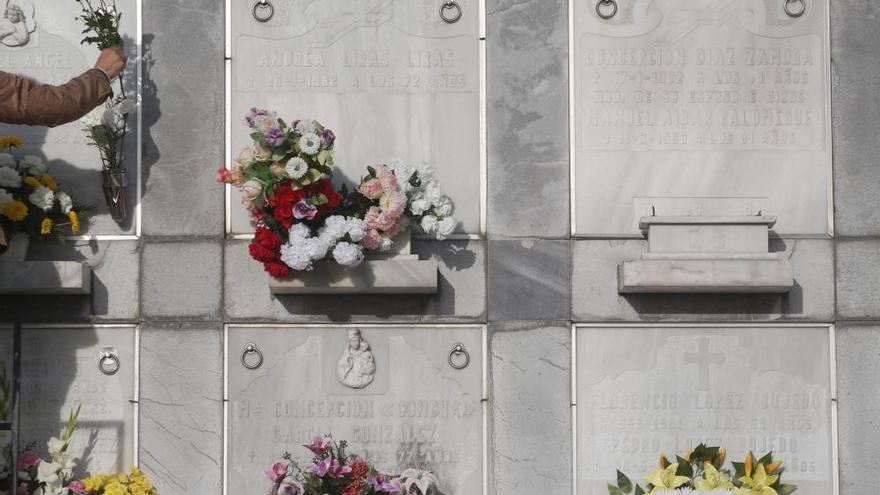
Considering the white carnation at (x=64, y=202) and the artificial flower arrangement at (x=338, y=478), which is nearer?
the artificial flower arrangement at (x=338, y=478)

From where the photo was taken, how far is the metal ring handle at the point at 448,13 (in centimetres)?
860

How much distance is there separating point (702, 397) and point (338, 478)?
7.01ft

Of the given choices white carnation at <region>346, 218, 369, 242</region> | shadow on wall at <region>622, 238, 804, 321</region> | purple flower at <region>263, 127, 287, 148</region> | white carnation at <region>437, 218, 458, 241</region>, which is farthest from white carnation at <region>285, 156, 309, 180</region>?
shadow on wall at <region>622, 238, 804, 321</region>

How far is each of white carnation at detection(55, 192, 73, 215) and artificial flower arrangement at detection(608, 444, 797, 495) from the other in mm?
3395

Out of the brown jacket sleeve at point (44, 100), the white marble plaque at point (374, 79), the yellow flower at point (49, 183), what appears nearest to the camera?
the brown jacket sleeve at point (44, 100)

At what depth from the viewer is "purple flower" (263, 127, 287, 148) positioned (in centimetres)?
794

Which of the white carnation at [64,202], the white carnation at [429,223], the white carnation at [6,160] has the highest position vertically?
the white carnation at [6,160]

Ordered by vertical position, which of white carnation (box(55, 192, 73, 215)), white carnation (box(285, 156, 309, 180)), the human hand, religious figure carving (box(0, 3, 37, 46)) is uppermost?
religious figure carving (box(0, 3, 37, 46))

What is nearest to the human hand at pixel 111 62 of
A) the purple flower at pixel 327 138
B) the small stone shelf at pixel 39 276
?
the small stone shelf at pixel 39 276

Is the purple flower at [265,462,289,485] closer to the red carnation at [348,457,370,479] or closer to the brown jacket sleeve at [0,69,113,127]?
the red carnation at [348,457,370,479]

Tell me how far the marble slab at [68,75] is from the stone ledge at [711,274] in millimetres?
2919

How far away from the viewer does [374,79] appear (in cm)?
859

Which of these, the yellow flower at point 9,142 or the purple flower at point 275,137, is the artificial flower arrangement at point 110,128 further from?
the purple flower at point 275,137

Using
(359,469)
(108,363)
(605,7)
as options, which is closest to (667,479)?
(359,469)
